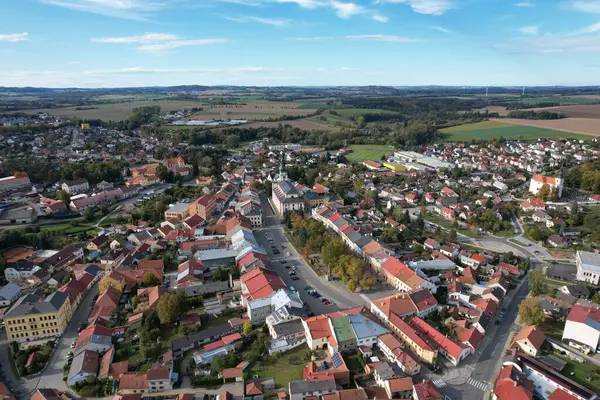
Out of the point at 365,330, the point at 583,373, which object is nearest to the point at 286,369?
the point at 365,330

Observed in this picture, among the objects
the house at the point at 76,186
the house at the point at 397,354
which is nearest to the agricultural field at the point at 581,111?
the house at the point at 397,354

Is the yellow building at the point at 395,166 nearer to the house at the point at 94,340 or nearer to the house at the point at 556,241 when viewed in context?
the house at the point at 556,241

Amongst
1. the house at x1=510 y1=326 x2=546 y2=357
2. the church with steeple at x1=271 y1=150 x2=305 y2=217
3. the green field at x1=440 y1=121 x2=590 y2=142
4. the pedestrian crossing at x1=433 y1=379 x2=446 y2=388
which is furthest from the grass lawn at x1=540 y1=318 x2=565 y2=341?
the green field at x1=440 y1=121 x2=590 y2=142

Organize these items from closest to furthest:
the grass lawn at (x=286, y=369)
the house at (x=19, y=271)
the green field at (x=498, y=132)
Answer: the grass lawn at (x=286, y=369), the house at (x=19, y=271), the green field at (x=498, y=132)

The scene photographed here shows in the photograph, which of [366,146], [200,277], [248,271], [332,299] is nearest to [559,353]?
[332,299]

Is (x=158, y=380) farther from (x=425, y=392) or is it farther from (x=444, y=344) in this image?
(x=444, y=344)
